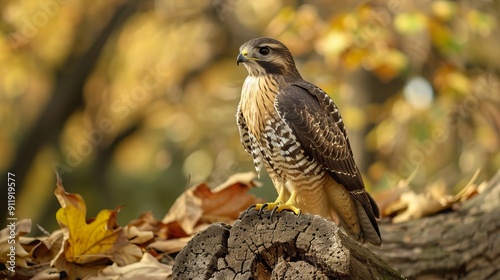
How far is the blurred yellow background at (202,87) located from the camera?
35.0ft

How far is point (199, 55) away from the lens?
13859 mm

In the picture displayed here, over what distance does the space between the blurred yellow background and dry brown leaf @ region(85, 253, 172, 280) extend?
550cm

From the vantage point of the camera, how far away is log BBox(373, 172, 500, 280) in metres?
4.99

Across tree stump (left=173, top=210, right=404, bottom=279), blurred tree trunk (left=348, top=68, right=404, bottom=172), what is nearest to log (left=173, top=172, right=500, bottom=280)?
tree stump (left=173, top=210, right=404, bottom=279)

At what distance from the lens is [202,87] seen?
14.1m

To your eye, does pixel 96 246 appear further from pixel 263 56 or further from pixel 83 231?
pixel 263 56

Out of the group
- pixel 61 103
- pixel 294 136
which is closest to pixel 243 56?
pixel 294 136

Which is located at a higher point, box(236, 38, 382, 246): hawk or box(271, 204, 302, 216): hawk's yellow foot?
box(236, 38, 382, 246): hawk

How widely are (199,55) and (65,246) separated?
9.88 m

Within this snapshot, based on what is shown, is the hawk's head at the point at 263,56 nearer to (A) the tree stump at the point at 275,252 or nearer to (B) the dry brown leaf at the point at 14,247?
(A) the tree stump at the point at 275,252

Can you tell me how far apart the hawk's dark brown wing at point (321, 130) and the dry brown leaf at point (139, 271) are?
949 mm

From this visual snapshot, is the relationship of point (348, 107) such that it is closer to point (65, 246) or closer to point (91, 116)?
point (91, 116)

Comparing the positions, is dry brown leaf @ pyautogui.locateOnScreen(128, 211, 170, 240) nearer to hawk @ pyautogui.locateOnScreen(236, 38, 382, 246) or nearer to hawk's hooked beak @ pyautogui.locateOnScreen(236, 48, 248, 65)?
hawk @ pyautogui.locateOnScreen(236, 38, 382, 246)

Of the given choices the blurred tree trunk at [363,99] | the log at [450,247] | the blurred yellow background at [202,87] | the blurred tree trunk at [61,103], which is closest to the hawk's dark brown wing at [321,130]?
the log at [450,247]
